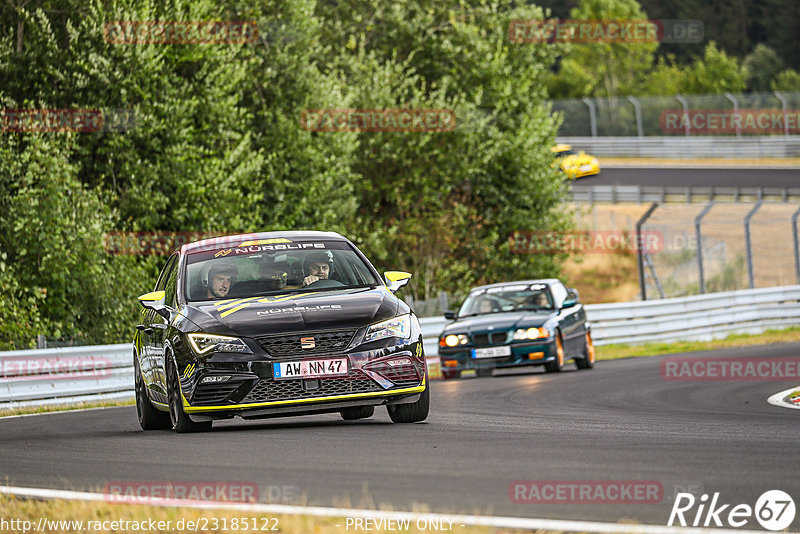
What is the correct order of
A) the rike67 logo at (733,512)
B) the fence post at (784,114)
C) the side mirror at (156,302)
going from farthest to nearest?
the fence post at (784,114) → the side mirror at (156,302) → the rike67 logo at (733,512)

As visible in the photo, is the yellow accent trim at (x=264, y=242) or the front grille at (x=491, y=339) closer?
the yellow accent trim at (x=264, y=242)

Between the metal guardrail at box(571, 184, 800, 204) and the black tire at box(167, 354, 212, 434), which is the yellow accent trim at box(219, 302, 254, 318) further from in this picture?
the metal guardrail at box(571, 184, 800, 204)

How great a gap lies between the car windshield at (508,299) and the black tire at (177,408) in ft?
32.9

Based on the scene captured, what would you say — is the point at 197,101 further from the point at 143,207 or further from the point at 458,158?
the point at 458,158

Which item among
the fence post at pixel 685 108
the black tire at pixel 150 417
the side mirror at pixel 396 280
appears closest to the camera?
the side mirror at pixel 396 280

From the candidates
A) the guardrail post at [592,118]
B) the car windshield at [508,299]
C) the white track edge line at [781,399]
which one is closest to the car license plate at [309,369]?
the white track edge line at [781,399]

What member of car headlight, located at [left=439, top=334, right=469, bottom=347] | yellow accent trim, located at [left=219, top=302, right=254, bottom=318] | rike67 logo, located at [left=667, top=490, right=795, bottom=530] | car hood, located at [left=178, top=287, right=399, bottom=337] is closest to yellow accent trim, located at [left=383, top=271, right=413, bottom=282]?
car hood, located at [left=178, top=287, right=399, bottom=337]

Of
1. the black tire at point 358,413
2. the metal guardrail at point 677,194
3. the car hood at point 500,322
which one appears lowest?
the metal guardrail at point 677,194

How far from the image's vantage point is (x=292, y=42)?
2906 cm

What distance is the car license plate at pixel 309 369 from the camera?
30.6 ft

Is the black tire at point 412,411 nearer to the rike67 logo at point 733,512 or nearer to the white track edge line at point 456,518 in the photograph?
the white track edge line at point 456,518

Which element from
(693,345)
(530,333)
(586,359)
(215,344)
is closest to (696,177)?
(693,345)

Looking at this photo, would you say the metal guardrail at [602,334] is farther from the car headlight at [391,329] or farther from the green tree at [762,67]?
the green tree at [762,67]

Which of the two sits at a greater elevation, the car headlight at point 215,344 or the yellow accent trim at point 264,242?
the yellow accent trim at point 264,242
